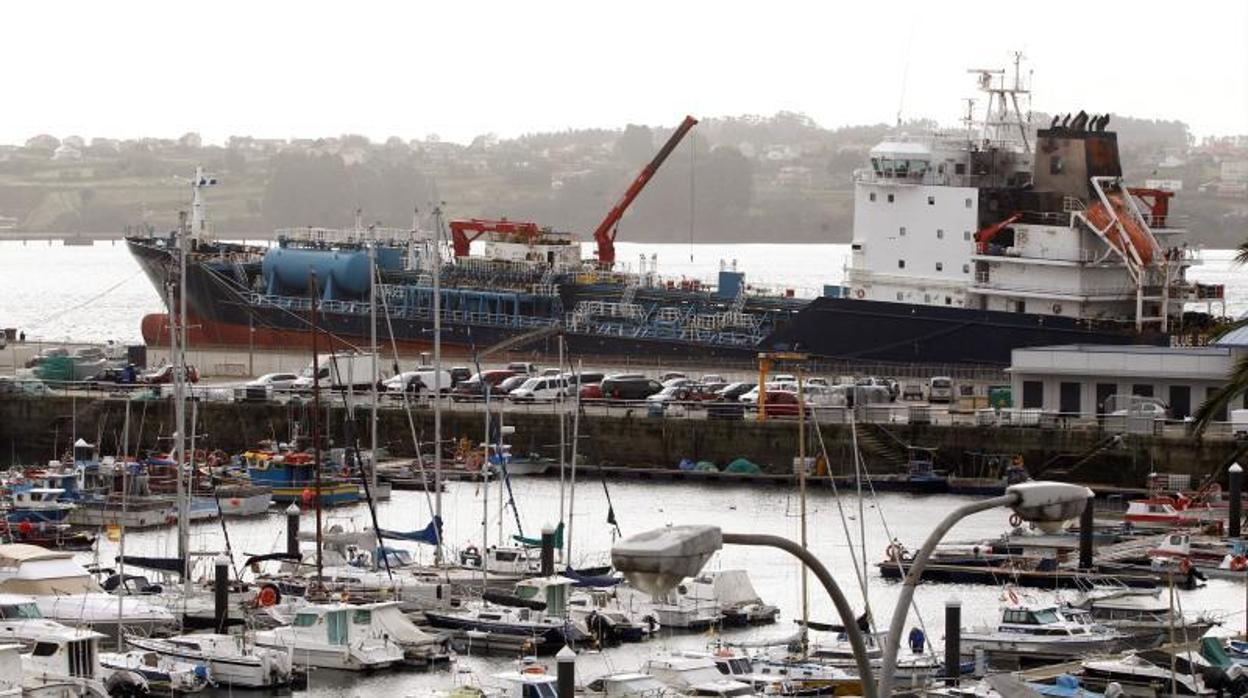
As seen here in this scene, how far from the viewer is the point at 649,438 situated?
205ft

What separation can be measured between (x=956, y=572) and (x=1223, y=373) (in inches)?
595

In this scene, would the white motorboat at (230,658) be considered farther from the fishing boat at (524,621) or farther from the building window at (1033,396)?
the building window at (1033,396)

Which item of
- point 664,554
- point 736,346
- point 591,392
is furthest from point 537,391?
point 664,554

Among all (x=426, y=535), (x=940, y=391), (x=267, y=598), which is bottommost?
(x=267, y=598)

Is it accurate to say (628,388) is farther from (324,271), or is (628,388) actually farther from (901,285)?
(324,271)

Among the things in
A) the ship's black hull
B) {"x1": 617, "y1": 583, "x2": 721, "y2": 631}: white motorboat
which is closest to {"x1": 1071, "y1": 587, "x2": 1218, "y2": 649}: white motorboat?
{"x1": 617, "y1": 583, "x2": 721, "y2": 631}: white motorboat

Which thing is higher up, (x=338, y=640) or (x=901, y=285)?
(x=901, y=285)

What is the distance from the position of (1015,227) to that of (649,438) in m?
14.2

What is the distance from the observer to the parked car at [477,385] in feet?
218

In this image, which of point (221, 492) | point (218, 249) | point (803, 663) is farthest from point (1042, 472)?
point (218, 249)

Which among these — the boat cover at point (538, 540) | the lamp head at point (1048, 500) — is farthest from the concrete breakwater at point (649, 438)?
the lamp head at point (1048, 500)

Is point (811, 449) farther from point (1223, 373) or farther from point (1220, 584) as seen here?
point (1220, 584)

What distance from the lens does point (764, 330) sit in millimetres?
76312

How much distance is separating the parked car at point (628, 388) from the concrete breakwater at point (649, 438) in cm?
327
